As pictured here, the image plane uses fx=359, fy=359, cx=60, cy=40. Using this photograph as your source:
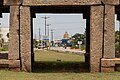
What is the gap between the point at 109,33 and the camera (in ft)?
53.9

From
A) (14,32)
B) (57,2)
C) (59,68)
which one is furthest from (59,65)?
(57,2)

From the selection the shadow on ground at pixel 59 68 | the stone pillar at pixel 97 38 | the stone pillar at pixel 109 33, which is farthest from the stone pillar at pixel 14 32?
the stone pillar at pixel 109 33

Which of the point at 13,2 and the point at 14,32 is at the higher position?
the point at 13,2

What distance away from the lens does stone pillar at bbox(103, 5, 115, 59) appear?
53.8 ft

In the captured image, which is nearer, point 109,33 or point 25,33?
point 109,33

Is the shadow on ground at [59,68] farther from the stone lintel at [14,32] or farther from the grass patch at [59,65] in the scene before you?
the stone lintel at [14,32]

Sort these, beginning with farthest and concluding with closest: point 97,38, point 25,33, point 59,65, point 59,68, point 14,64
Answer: point 59,65 < point 59,68 < point 25,33 < point 97,38 < point 14,64

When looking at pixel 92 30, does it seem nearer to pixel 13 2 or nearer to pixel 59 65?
pixel 13 2

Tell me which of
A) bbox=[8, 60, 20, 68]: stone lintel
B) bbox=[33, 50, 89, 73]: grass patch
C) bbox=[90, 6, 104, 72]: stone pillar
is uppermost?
bbox=[90, 6, 104, 72]: stone pillar

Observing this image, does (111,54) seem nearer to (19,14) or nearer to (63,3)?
(63,3)

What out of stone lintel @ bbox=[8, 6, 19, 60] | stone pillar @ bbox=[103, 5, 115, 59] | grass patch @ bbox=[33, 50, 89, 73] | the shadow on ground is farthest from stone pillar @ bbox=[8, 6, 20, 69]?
stone pillar @ bbox=[103, 5, 115, 59]

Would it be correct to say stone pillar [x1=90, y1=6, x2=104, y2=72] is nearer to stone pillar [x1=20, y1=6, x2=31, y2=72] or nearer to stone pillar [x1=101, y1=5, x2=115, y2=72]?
stone pillar [x1=101, y1=5, x2=115, y2=72]

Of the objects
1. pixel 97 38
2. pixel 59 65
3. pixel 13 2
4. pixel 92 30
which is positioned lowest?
pixel 59 65

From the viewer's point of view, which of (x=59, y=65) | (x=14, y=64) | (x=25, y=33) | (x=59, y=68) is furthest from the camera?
(x=59, y=65)
